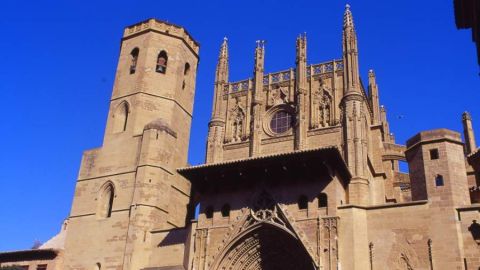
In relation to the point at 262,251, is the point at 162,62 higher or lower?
higher

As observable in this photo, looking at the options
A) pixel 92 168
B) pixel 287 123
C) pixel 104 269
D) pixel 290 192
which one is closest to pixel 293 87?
pixel 287 123

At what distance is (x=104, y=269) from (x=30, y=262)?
17.5 ft

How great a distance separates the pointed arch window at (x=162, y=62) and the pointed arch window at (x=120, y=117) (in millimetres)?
2431

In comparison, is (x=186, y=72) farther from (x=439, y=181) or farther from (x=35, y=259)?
(x=439, y=181)

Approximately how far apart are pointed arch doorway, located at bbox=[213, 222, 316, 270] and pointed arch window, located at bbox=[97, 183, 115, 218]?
7.77 m

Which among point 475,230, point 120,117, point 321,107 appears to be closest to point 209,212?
point 321,107

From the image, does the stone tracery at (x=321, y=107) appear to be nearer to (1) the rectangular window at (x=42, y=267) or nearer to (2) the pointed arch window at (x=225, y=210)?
(2) the pointed arch window at (x=225, y=210)

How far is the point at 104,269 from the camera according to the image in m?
20.8

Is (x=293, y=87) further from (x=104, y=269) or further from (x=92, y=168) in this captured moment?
(x=104, y=269)

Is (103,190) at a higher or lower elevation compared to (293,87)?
lower

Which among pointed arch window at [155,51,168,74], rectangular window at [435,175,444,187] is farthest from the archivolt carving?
pointed arch window at [155,51,168,74]

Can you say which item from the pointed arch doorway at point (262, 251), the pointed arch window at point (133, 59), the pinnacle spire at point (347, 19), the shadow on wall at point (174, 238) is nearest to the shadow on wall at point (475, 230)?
the pointed arch doorway at point (262, 251)

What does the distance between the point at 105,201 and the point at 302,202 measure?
10.1 m

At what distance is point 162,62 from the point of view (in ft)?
84.4
